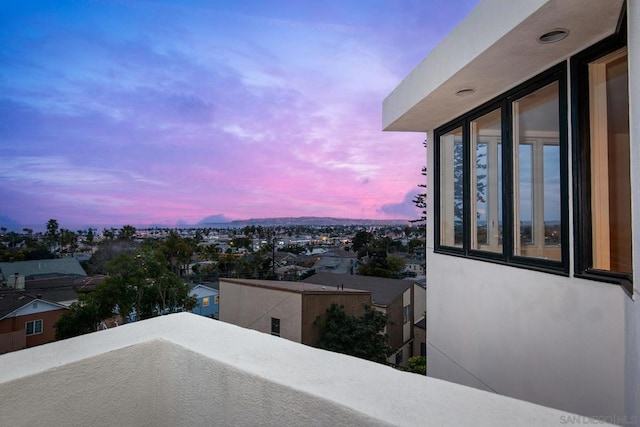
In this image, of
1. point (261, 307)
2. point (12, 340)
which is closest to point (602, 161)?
point (261, 307)

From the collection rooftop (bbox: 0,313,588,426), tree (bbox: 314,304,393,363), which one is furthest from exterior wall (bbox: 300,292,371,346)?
rooftop (bbox: 0,313,588,426)

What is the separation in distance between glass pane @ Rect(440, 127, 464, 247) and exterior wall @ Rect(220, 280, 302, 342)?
1052 centimetres

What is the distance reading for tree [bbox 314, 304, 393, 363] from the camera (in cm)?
1395

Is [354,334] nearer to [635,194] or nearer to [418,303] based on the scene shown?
[418,303]

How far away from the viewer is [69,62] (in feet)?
43.0

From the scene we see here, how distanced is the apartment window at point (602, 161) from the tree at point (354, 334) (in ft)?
41.4

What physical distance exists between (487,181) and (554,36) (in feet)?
4.40

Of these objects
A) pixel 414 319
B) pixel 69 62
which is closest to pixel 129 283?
pixel 69 62

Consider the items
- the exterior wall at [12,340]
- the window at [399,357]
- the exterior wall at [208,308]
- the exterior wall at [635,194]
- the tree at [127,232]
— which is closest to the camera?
the exterior wall at [635,194]

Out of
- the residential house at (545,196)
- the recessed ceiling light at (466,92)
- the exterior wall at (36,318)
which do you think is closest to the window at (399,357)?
the residential house at (545,196)

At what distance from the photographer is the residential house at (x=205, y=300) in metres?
24.8

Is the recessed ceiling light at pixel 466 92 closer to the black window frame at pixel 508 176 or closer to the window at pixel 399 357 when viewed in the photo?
the black window frame at pixel 508 176

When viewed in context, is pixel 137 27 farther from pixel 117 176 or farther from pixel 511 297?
pixel 117 176

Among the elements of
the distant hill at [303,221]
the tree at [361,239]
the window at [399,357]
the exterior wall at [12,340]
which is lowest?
the window at [399,357]
